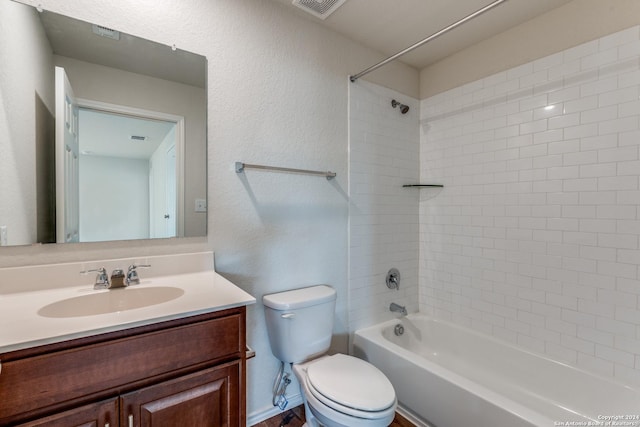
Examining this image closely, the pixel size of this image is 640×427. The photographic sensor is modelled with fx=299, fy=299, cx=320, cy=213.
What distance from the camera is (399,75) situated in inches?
93.3

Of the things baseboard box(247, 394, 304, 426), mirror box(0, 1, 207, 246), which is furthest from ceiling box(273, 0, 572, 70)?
baseboard box(247, 394, 304, 426)

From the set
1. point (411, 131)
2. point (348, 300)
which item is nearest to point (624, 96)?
point (411, 131)

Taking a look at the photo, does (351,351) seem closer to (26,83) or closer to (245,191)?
(245,191)

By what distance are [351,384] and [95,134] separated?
5.17 ft

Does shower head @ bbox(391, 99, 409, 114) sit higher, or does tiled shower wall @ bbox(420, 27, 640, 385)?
shower head @ bbox(391, 99, 409, 114)

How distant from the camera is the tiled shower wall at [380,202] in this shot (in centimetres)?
210

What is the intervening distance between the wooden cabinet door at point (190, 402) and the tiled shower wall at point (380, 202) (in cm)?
115

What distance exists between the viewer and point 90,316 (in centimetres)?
91

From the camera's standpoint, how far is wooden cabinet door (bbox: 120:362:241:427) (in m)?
0.90

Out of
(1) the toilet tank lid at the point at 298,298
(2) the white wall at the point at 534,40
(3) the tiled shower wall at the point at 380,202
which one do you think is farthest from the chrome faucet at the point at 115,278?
(2) the white wall at the point at 534,40

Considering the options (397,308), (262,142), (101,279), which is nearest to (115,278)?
(101,279)

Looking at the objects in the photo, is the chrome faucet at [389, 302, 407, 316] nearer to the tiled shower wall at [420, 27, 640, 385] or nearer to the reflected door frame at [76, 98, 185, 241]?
the tiled shower wall at [420, 27, 640, 385]

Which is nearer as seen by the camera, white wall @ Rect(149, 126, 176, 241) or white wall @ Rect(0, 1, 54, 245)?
white wall @ Rect(0, 1, 54, 245)

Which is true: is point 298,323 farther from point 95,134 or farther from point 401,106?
point 401,106
